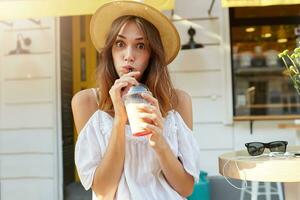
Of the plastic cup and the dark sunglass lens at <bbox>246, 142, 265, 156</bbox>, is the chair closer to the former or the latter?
the dark sunglass lens at <bbox>246, 142, 265, 156</bbox>

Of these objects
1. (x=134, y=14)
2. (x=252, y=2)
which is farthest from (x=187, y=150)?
(x=252, y=2)

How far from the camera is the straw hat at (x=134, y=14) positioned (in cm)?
140

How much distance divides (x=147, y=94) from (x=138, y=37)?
286 mm

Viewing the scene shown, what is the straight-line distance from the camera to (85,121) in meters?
1.39

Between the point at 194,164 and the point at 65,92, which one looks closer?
the point at 194,164

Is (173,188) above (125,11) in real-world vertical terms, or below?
below

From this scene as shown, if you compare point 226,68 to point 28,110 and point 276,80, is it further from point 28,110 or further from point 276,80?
point 28,110

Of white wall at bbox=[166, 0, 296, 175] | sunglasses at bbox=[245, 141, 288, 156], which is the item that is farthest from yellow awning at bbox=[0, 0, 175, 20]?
sunglasses at bbox=[245, 141, 288, 156]

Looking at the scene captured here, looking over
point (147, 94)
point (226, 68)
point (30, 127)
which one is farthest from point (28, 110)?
point (147, 94)

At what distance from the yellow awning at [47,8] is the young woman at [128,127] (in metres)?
2.01

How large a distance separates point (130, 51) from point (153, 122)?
11.9 inches

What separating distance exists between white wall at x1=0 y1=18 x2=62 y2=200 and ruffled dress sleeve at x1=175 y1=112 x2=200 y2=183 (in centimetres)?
360

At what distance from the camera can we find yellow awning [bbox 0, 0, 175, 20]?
342cm

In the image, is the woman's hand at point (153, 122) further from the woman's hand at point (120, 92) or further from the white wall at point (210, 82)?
the white wall at point (210, 82)
